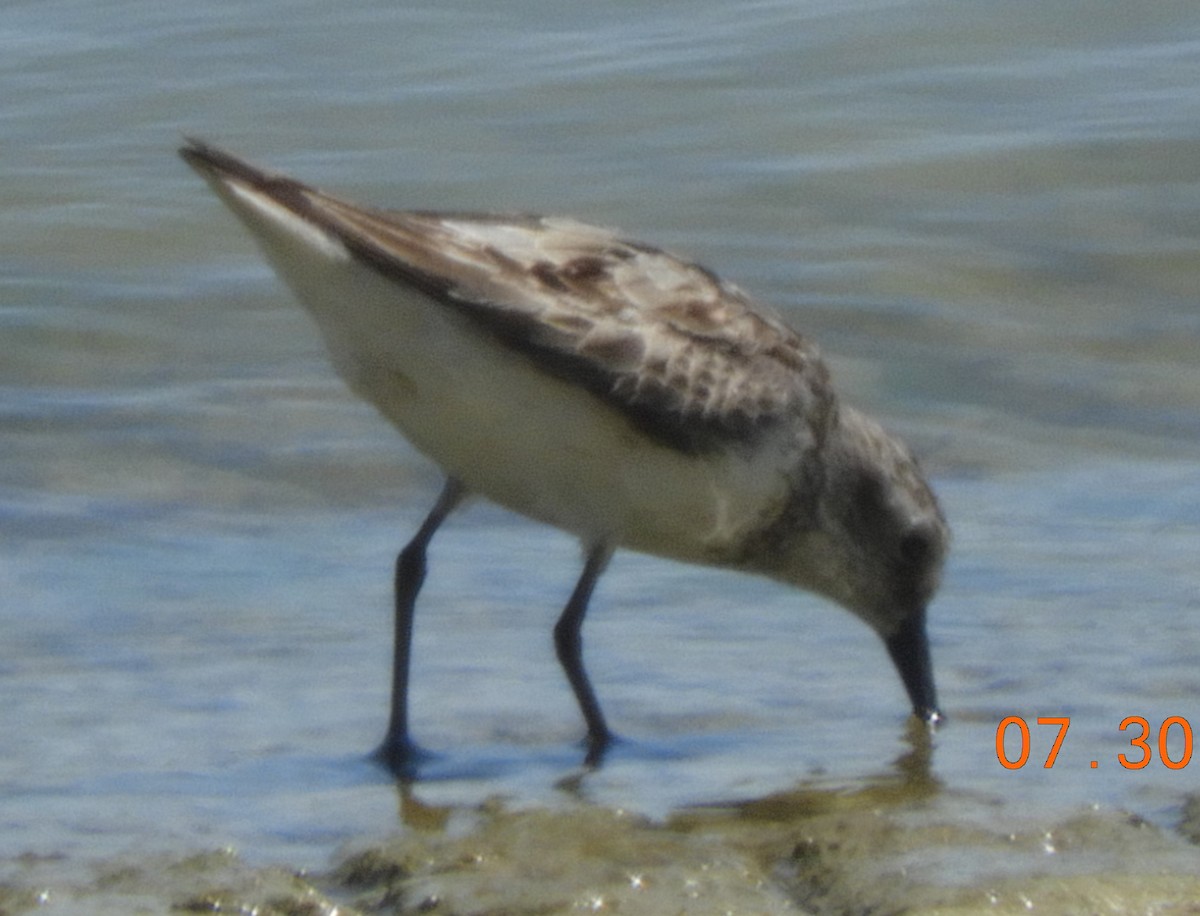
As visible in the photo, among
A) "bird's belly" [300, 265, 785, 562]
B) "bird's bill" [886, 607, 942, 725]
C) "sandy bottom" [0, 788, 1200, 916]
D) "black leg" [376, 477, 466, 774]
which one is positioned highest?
"bird's belly" [300, 265, 785, 562]

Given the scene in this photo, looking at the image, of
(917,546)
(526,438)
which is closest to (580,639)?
(526,438)

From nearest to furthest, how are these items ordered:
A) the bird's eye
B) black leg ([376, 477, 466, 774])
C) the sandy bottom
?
the sandy bottom
black leg ([376, 477, 466, 774])
the bird's eye

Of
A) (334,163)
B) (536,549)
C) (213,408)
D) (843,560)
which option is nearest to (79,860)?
(843,560)

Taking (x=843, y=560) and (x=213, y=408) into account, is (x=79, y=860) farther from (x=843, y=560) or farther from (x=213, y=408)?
(x=213, y=408)

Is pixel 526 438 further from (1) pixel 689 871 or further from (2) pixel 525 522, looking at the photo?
(2) pixel 525 522

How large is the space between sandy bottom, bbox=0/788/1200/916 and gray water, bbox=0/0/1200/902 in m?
0.25

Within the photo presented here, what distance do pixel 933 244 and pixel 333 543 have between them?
402 centimetres

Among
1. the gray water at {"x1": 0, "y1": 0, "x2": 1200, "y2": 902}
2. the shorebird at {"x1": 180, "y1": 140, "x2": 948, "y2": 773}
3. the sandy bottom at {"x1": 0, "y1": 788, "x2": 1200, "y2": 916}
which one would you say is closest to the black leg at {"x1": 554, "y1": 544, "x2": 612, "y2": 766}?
the shorebird at {"x1": 180, "y1": 140, "x2": 948, "y2": 773}
